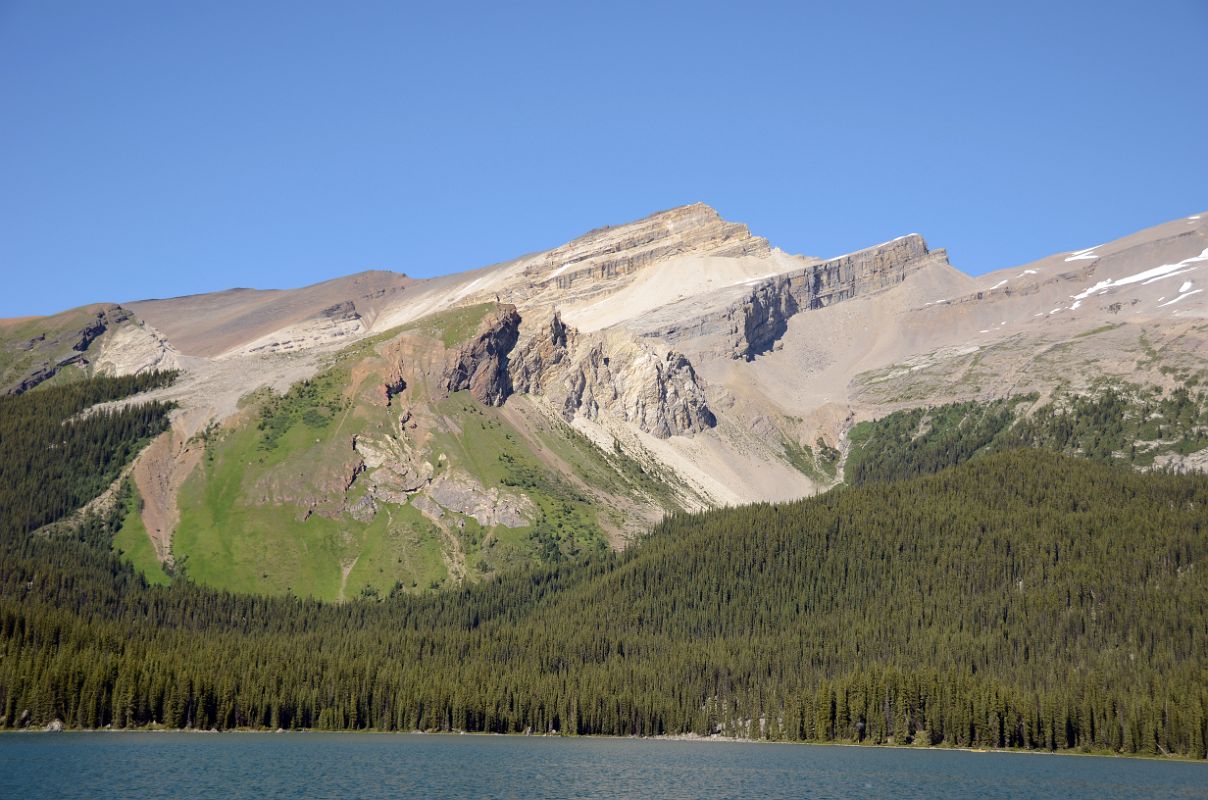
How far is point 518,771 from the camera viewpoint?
488 feet

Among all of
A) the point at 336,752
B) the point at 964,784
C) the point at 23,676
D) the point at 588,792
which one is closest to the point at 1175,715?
the point at 964,784

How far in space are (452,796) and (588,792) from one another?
14.3 m

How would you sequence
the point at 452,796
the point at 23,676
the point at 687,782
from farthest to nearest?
the point at 23,676 < the point at 687,782 < the point at 452,796

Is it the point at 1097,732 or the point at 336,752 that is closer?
the point at 336,752

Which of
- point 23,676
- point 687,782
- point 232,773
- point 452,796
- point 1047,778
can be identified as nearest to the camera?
point 452,796

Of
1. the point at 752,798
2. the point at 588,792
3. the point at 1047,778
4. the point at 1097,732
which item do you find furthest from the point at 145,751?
the point at 1097,732

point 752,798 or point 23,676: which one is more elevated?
point 23,676

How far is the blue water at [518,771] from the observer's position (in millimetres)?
125875

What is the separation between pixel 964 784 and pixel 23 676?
119072 millimetres

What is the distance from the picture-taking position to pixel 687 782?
144625 millimetres

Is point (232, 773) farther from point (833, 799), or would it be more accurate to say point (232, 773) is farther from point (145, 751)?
point (833, 799)

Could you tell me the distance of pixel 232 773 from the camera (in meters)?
135

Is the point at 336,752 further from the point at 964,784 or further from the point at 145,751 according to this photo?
the point at 964,784

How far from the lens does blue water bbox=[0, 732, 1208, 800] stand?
125875 mm
